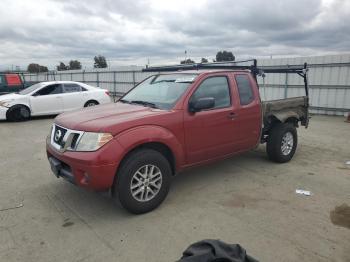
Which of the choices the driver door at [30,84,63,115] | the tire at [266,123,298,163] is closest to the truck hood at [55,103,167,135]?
the tire at [266,123,298,163]

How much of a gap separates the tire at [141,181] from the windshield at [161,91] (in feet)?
2.70

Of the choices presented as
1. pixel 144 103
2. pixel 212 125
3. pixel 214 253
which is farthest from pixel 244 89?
pixel 214 253

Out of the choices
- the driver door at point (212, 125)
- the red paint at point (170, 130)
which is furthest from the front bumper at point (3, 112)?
the driver door at point (212, 125)

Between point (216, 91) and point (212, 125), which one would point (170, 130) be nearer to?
point (212, 125)

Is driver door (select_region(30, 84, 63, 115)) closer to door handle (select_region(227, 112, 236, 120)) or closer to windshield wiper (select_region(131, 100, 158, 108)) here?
windshield wiper (select_region(131, 100, 158, 108))

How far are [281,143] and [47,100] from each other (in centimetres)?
923

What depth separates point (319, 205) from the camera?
444 centimetres

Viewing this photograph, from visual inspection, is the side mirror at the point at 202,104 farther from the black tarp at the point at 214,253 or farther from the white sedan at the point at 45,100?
the white sedan at the point at 45,100

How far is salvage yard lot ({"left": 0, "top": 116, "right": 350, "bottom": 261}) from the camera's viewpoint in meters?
3.40

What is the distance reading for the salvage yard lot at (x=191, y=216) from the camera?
3.40 meters

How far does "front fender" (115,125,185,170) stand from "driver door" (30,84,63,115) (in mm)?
9199

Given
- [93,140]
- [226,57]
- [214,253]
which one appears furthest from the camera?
[226,57]

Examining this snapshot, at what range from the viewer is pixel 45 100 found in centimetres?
1235

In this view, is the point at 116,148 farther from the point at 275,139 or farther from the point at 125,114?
the point at 275,139
